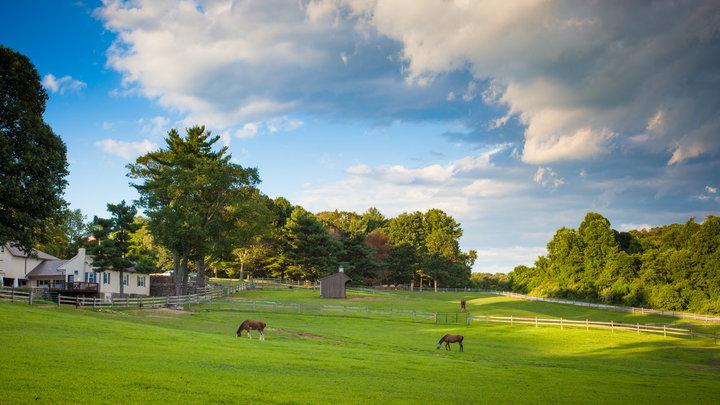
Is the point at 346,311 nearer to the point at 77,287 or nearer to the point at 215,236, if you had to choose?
the point at 215,236

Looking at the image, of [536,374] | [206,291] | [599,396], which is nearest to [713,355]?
[536,374]

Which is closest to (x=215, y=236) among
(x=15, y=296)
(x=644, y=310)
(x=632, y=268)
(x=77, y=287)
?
(x=77, y=287)

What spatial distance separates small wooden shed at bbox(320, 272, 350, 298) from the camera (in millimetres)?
72562

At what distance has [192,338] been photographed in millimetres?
26516

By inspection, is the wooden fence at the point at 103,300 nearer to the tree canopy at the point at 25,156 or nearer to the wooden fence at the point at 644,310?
the tree canopy at the point at 25,156

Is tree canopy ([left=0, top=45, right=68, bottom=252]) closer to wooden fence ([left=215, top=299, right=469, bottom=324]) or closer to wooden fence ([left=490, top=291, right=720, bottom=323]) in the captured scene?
wooden fence ([left=215, top=299, right=469, bottom=324])

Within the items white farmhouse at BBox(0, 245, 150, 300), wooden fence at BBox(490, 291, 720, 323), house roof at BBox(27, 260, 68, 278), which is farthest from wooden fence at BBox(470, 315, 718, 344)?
house roof at BBox(27, 260, 68, 278)

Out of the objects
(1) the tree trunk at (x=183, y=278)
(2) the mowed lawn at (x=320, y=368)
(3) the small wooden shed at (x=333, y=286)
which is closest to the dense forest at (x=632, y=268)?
(2) the mowed lawn at (x=320, y=368)

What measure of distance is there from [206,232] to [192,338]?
33162 mm

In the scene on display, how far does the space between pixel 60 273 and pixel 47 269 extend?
9.77 feet

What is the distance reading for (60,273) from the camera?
6531 cm

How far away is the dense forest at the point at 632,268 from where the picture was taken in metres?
68.2

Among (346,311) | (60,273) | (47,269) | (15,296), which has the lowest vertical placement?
(346,311)

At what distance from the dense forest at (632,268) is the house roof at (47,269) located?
252ft
